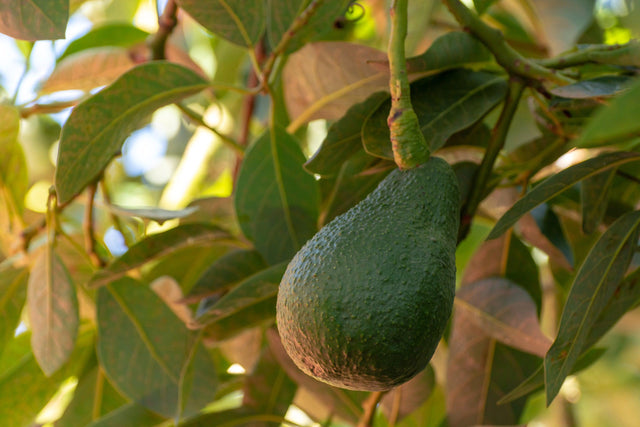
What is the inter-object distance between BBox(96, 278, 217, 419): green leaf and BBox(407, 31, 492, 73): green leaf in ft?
1.39

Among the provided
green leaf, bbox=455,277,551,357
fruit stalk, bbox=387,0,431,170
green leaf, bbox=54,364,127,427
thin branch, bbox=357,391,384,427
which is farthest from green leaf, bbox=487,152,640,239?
green leaf, bbox=54,364,127,427

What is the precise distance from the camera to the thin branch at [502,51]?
26.9 inches

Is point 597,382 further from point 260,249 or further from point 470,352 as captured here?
point 260,249

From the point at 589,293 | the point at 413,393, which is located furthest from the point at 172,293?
the point at 589,293

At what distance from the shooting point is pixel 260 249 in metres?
0.82

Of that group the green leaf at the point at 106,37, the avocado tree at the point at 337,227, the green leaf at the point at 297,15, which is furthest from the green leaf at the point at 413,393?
the green leaf at the point at 106,37

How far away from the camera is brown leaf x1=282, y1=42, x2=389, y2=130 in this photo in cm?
78

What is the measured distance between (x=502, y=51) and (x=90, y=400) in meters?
0.76

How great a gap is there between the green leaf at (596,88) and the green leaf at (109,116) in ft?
1.31

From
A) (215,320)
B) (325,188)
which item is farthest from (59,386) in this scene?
(325,188)

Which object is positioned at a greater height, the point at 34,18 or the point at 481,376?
the point at 34,18

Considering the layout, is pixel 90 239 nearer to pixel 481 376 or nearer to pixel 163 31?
pixel 163 31

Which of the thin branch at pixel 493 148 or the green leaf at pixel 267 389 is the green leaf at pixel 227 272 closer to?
the green leaf at pixel 267 389

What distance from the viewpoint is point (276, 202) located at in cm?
83
